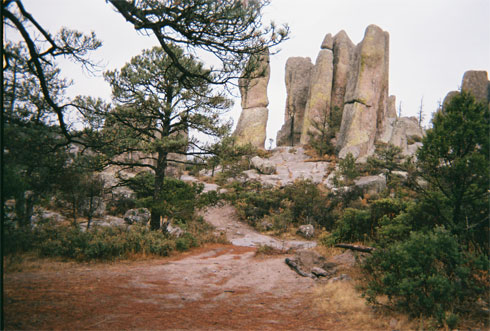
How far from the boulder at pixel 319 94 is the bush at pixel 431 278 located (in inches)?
1155

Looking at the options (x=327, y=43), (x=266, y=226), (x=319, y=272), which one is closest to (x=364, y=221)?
(x=319, y=272)

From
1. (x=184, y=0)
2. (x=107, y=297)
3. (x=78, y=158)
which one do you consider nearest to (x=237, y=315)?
(x=107, y=297)

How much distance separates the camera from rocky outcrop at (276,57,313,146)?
125ft

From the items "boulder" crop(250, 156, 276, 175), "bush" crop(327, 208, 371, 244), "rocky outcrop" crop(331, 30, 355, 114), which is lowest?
"bush" crop(327, 208, 371, 244)

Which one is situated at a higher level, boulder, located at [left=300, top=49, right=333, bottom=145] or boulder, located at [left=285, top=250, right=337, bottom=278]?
boulder, located at [left=300, top=49, right=333, bottom=145]

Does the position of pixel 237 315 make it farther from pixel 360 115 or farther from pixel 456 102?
pixel 360 115

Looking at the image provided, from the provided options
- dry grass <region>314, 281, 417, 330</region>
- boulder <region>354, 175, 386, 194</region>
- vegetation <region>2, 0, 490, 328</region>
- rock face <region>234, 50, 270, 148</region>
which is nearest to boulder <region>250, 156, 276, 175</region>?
rock face <region>234, 50, 270, 148</region>

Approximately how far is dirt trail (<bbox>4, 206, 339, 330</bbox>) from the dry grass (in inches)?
9.2

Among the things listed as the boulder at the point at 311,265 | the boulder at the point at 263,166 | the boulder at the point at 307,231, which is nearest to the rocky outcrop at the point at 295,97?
the boulder at the point at 263,166

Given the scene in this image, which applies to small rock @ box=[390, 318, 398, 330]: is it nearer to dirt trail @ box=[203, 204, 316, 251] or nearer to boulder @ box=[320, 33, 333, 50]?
dirt trail @ box=[203, 204, 316, 251]

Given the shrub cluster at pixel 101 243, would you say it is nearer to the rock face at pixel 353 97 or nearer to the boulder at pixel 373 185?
the boulder at pixel 373 185

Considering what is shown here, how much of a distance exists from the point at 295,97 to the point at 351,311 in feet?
121

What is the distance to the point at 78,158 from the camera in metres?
5.54

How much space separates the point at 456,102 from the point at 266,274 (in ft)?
16.9
